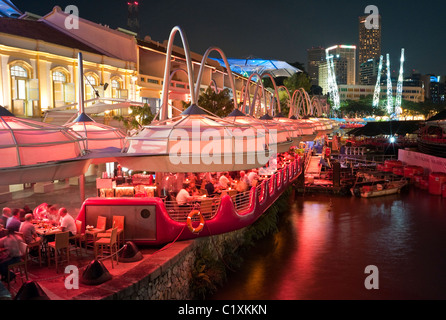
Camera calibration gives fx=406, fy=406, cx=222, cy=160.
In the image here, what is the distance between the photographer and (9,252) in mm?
8523

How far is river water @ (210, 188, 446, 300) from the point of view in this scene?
578 inches

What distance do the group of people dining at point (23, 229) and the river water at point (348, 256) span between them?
586 cm

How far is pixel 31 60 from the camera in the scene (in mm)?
19281

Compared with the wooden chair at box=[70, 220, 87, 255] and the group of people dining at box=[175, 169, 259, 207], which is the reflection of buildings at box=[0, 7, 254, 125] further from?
the wooden chair at box=[70, 220, 87, 255]

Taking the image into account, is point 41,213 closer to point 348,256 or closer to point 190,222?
point 190,222

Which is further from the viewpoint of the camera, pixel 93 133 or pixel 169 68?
pixel 93 133

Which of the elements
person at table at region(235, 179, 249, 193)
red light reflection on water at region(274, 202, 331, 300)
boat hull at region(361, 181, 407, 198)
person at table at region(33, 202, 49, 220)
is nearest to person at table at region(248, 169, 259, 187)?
person at table at region(235, 179, 249, 193)

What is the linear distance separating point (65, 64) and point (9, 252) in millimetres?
14991

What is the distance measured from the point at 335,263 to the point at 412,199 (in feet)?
58.2

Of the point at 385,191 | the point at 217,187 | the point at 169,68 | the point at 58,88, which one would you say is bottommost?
the point at 385,191

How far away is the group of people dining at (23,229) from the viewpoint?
8.52m

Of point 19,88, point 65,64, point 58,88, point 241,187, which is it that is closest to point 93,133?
point 241,187
